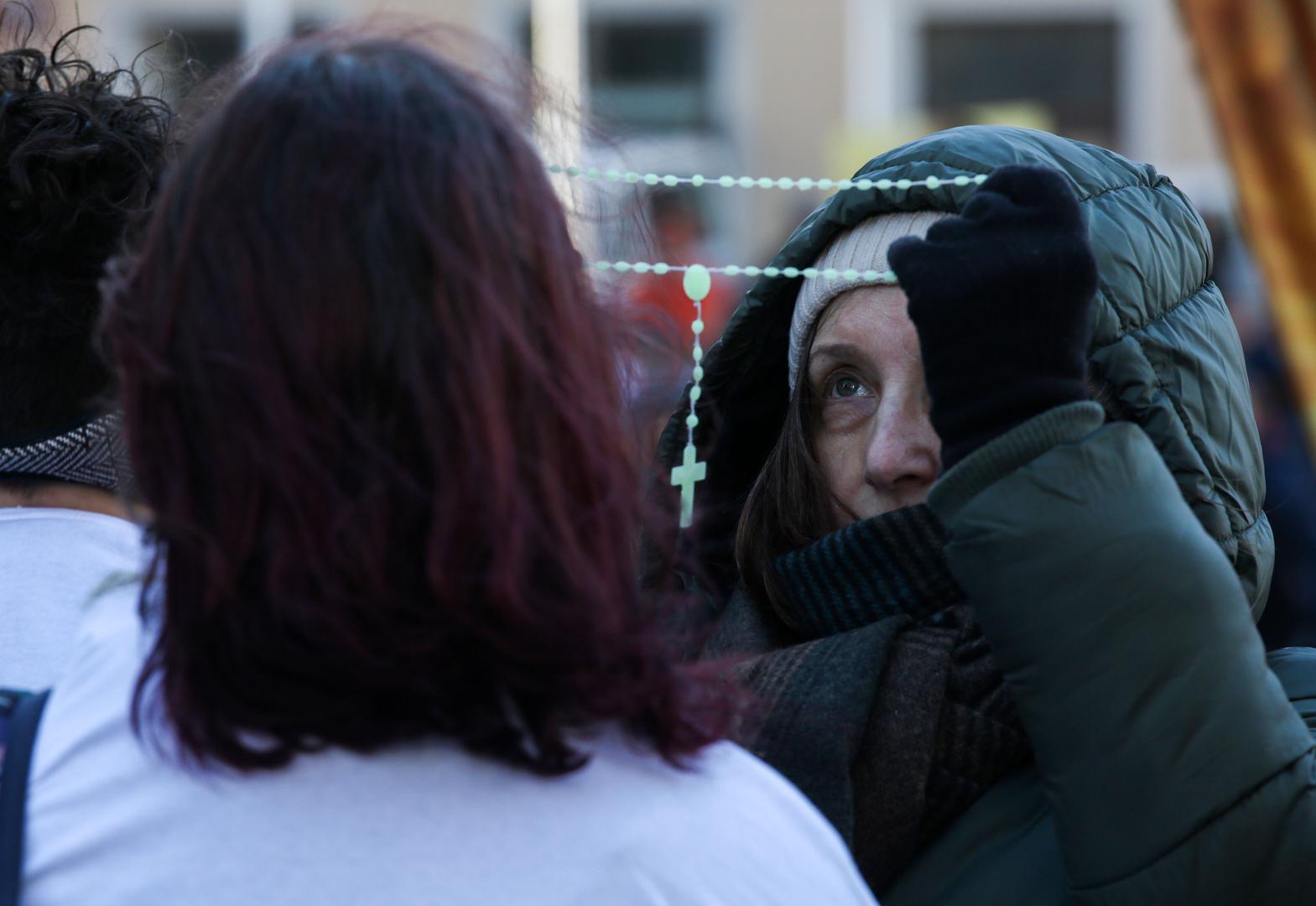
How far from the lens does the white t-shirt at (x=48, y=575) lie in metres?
1.28

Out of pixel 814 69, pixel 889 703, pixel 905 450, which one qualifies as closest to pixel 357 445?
pixel 889 703

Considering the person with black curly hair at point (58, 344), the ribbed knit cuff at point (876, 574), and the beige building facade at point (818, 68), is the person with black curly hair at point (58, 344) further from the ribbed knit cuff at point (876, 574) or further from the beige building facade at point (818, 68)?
the beige building facade at point (818, 68)

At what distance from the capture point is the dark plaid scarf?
1452 mm

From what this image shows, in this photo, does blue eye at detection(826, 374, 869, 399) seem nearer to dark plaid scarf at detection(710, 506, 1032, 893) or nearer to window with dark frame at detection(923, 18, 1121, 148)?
dark plaid scarf at detection(710, 506, 1032, 893)

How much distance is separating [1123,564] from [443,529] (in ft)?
2.20

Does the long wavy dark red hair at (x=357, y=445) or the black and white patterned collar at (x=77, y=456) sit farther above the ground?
the long wavy dark red hair at (x=357, y=445)

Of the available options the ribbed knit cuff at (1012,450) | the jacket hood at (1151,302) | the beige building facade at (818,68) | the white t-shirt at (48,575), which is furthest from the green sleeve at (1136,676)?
the beige building facade at (818,68)

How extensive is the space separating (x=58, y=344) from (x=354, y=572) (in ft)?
2.35

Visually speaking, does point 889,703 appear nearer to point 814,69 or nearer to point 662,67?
point 814,69

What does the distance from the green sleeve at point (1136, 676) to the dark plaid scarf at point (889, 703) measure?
20 cm

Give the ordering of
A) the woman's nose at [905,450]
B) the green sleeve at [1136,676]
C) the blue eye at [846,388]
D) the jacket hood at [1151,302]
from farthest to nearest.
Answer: the blue eye at [846,388]
the woman's nose at [905,450]
the jacket hood at [1151,302]
the green sleeve at [1136,676]

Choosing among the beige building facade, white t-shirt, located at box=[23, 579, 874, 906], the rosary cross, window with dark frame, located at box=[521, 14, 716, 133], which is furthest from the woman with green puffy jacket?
window with dark frame, located at box=[521, 14, 716, 133]

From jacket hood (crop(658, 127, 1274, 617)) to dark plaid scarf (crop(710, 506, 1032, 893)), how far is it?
10.8 inches

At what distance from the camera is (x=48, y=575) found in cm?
132
